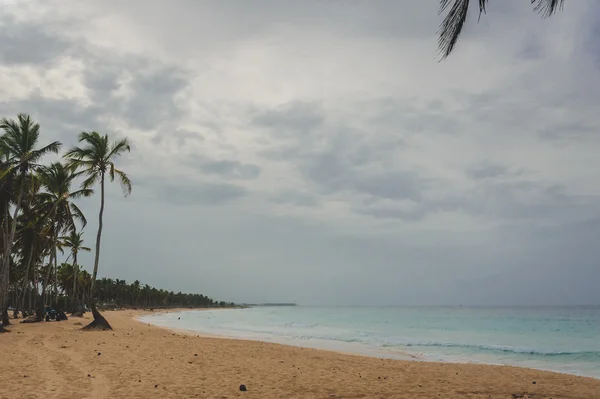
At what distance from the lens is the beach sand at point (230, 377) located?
8.34m

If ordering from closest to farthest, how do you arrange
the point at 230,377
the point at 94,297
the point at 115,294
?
the point at 230,377, the point at 94,297, the point at 115,294

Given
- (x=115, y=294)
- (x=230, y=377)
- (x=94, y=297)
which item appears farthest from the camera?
(x=115, y=294)

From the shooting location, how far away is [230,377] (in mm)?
9945

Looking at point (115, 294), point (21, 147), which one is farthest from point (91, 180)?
point (115, 294)

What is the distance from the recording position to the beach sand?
27.3 feet

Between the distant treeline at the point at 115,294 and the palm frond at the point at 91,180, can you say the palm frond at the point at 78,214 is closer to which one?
the palm frond at the point at 91,180

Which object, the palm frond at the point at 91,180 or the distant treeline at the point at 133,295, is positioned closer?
the palm frond at the point at 91,180

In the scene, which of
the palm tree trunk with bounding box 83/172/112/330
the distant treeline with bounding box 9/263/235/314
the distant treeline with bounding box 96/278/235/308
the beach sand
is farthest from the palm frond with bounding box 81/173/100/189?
the distant treeline with bounding box 96/278/235/308

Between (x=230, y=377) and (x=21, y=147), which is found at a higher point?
(x=21, y=147)

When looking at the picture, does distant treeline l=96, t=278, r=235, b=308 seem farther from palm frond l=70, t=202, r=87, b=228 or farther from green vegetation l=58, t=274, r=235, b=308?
palm frond l=70, t=202, r=87, b=228

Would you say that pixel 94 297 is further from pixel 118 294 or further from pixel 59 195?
pixel 118 294

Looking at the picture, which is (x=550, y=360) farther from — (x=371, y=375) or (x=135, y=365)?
(x=135, y=365)

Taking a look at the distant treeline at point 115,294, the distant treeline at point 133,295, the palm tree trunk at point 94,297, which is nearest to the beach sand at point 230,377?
the palm tree trunk at point 94,297

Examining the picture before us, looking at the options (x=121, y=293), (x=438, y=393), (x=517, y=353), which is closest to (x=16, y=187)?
(x=438, y=393)
